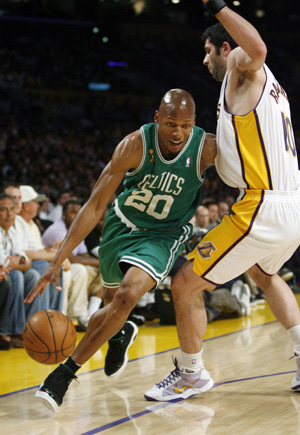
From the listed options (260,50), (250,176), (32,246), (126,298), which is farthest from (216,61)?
(32,246)

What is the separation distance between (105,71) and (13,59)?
11.6 feet

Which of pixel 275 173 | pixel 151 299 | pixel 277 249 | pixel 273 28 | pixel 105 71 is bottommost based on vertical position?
pixel 151 299

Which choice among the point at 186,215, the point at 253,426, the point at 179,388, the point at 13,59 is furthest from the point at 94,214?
the point at 13,59

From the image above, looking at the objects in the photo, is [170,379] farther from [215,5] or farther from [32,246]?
[32,246]

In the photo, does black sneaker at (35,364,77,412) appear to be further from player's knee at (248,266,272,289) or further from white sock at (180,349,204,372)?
player's knee at (248,266,272,289)

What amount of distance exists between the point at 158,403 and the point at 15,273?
2.63m

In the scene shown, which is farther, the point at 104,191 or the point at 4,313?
the point at 4,313

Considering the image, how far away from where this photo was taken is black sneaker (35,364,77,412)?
3.67 metres

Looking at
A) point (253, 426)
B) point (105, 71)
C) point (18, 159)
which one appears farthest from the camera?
point (105, 71)

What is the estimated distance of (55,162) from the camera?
632 inches

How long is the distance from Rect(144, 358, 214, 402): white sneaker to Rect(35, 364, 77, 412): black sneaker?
624 millimetres

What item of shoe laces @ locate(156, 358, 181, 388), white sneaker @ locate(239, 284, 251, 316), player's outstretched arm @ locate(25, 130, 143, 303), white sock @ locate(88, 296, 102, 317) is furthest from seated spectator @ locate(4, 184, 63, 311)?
white sneaker @ locate(239, 284, 251, 316)

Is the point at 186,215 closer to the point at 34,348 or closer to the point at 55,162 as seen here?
the point at 34,348

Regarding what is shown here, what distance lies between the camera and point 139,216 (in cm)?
424
